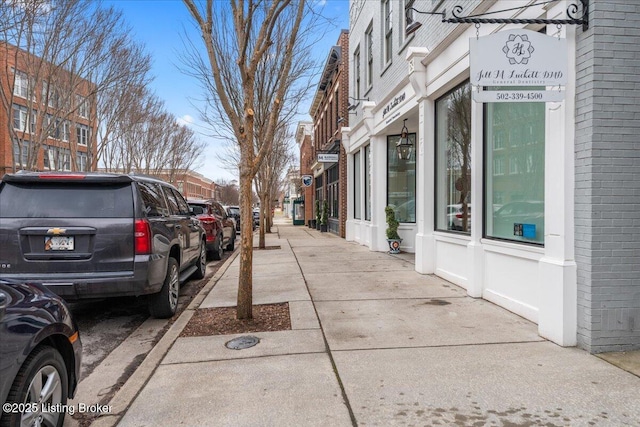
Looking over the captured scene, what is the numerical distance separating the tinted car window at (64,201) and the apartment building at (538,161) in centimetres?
415

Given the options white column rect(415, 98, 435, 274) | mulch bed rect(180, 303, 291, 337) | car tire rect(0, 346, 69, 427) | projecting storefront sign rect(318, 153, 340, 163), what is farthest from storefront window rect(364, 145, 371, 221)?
car tire rect(0, 346, 69, 427)

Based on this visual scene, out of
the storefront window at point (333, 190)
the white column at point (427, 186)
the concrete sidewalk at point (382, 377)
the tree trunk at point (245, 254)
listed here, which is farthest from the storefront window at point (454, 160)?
the storefront window at point (333, 190)

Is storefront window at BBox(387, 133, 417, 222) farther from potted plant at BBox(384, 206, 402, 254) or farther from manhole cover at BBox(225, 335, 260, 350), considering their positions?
manhole cover at BBox(225, 335, 260, 350)

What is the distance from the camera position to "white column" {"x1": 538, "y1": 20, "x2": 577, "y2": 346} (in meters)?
4.09

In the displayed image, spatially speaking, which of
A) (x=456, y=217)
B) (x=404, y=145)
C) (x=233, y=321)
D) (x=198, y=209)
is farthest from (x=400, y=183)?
(x=233, y=321)

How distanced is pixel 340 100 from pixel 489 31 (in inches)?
486

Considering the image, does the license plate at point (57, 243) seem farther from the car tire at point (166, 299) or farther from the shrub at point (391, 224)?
the shrub at point (391, 224)

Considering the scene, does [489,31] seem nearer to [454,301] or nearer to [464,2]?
[464,2]

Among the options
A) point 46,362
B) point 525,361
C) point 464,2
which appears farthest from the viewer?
point 464,2

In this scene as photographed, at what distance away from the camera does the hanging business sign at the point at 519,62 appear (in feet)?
13.4

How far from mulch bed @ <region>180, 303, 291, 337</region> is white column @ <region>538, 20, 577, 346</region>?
284 centimetres

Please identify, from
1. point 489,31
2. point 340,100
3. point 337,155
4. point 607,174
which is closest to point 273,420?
point 607,174

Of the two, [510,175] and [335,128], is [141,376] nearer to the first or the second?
[510,175]

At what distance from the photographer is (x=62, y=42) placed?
12.3 metres
